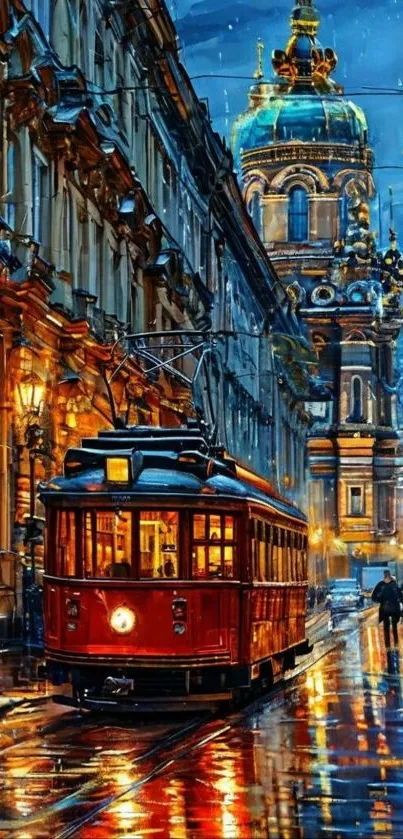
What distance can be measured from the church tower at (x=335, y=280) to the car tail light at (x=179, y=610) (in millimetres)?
94055

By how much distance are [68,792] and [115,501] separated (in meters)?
6.88

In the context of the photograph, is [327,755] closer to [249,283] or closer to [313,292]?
[249,283]

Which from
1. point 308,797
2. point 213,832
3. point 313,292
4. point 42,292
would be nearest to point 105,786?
point 308,797

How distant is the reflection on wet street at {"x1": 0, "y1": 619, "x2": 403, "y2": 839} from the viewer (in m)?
12.4

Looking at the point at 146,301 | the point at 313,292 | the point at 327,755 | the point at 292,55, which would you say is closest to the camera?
the point at 327,755

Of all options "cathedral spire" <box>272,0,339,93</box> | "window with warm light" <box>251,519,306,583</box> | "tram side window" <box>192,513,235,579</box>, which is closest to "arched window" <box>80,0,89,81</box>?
"window with warm light" <box>251,519,306,583</box>

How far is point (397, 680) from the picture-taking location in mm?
29812

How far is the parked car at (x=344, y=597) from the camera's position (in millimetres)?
81812

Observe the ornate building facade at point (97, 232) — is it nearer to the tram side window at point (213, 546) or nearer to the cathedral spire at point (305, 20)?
the tram side window at point (213, 546)

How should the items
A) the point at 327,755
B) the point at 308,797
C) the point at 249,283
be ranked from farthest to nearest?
the point at 249,283 < the point at 327,755 < the point at 308,797

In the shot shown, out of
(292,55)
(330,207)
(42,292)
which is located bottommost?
(42,292)

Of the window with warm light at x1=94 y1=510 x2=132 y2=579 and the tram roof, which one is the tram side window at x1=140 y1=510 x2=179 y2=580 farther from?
the tram roof

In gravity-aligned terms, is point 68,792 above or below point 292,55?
below

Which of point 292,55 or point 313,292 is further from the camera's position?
point 292,55
